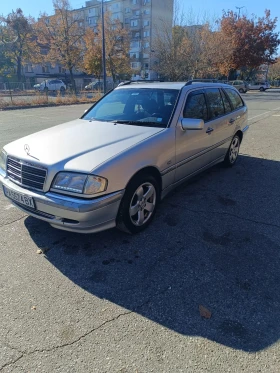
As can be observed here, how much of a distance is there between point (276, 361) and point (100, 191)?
1900 millimetres

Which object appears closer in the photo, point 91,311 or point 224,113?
point 91,311

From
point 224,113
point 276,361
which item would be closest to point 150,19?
point 224,113

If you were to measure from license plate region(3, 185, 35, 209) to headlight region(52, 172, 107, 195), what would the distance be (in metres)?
0.34

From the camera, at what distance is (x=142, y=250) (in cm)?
294

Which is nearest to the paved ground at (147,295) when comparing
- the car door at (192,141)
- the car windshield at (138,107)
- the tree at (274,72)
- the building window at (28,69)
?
the car door at (192,141)

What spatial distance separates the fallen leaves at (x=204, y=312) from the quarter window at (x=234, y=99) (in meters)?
4.26

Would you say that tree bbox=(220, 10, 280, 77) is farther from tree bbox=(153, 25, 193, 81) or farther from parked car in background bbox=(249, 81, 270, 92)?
tree bbox=(153, 25, 193, 81)

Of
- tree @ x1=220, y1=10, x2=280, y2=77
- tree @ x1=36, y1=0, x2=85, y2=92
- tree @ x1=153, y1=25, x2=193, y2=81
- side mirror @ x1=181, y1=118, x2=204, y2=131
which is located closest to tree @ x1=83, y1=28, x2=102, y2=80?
tree @ x1=36, y1=0, x2=85, y2=92

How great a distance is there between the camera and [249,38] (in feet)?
143

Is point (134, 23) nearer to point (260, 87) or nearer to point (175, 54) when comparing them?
point (260, 87)

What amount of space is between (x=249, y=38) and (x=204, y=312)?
51.1 meters

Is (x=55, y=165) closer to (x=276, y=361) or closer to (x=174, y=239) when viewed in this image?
(x=174, y=239)

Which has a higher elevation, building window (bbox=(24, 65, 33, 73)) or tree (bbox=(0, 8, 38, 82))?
tree (bbox=(0, 8, 38, 82))

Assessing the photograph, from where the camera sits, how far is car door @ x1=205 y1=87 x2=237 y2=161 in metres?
4.47
